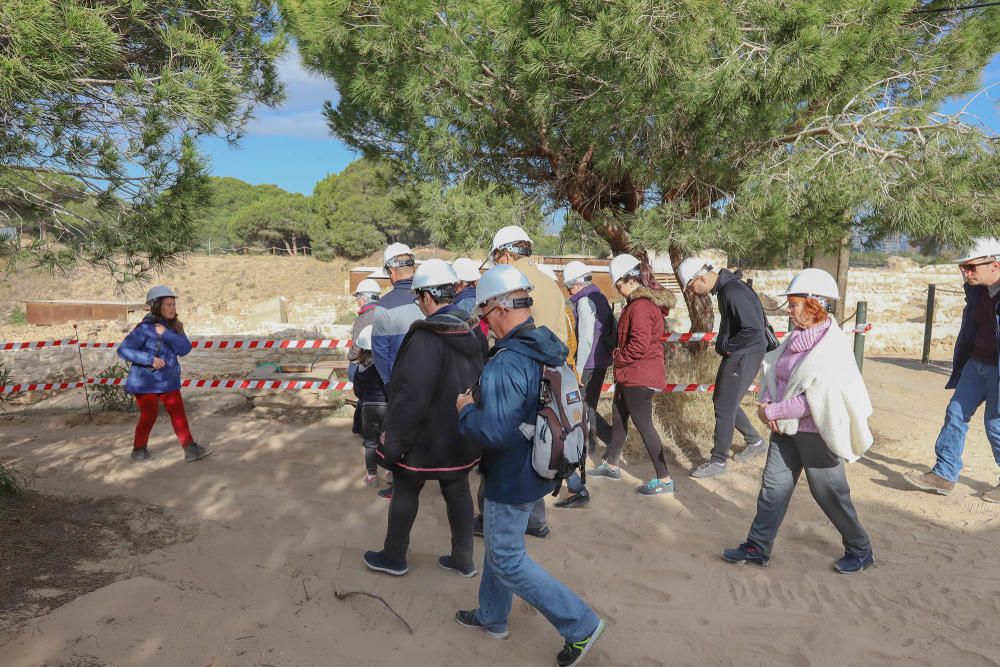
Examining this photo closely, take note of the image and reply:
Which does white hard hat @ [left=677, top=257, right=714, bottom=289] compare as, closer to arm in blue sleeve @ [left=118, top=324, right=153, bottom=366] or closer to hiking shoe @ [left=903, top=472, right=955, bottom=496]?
hiking shoe @ [left=903, top=472, right=955, bottom=496]

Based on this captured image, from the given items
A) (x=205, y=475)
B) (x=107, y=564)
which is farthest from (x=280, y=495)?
(x=107, y=564)

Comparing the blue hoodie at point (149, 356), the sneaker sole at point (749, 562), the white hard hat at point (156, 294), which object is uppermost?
the white hard hat at point (156, 294)

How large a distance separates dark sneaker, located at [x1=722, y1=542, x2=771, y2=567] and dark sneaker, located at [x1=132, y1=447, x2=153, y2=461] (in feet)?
15.3

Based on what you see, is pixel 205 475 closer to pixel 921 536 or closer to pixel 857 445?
pixel 857 445

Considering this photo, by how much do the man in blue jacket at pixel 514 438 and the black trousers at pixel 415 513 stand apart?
0.65 metres

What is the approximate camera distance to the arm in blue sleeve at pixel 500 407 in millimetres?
2566

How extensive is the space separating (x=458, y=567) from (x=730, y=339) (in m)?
2.77

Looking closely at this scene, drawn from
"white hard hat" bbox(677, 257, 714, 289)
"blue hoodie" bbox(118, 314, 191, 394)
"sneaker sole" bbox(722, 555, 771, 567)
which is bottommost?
"sneaker sole" bbox(722, 555, 771, 567)

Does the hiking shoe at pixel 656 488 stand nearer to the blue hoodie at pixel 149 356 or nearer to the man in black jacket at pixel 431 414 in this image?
the man in black jacket at pixel 431 414

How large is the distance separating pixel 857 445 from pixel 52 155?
15.6ft

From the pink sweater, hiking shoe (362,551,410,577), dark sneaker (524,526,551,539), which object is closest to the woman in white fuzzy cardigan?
the pink sweater

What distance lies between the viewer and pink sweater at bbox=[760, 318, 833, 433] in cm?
343

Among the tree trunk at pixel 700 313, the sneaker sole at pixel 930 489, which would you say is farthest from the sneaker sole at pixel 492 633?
the tree trunk at pixel 700 313

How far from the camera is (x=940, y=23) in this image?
6.51 meters
